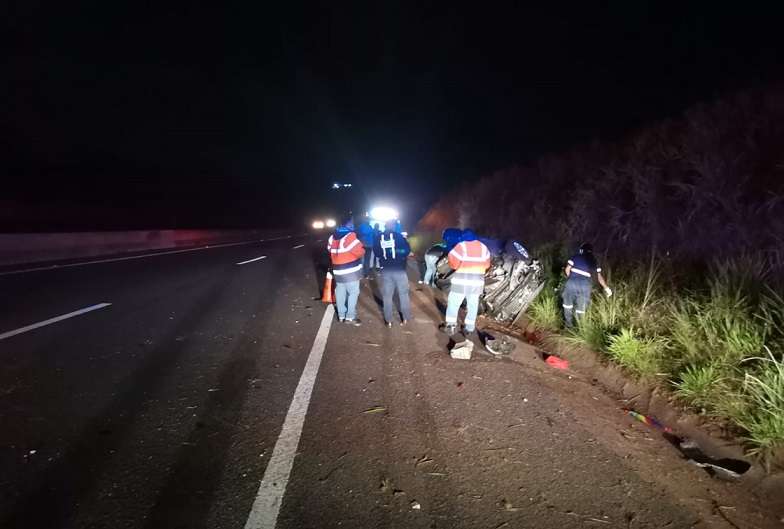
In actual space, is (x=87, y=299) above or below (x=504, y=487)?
above

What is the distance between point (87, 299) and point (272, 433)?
6608 mm

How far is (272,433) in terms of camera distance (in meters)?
3.28

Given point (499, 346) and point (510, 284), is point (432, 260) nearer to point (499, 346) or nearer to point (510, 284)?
point (510, 284)

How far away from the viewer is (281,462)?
9.56 ft

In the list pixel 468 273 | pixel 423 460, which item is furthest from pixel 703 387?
pixel 468 273

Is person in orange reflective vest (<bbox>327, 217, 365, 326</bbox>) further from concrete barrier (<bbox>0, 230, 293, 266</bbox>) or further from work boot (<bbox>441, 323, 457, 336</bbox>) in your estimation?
concrete barrier (<bbox>0, 230, 293, 266</bbox>)

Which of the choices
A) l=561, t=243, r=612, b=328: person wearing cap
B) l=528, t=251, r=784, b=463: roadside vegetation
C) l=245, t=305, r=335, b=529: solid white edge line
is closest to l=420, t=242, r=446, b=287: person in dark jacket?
l=528, t=251, r=784, b=463: roadside vegetation

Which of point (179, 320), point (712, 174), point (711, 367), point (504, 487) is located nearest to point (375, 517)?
point (504, 487)

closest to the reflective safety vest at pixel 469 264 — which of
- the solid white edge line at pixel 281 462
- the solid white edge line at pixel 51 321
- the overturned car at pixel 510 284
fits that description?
the overturned car at pixel 510 284

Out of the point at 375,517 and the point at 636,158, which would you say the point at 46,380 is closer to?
the point at 375,517

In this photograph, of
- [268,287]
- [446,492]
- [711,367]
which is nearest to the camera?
[446,492]

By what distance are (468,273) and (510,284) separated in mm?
1443

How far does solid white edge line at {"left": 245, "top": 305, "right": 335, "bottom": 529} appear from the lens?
2.42 m

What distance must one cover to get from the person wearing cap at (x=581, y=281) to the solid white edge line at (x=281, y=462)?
3871mm
